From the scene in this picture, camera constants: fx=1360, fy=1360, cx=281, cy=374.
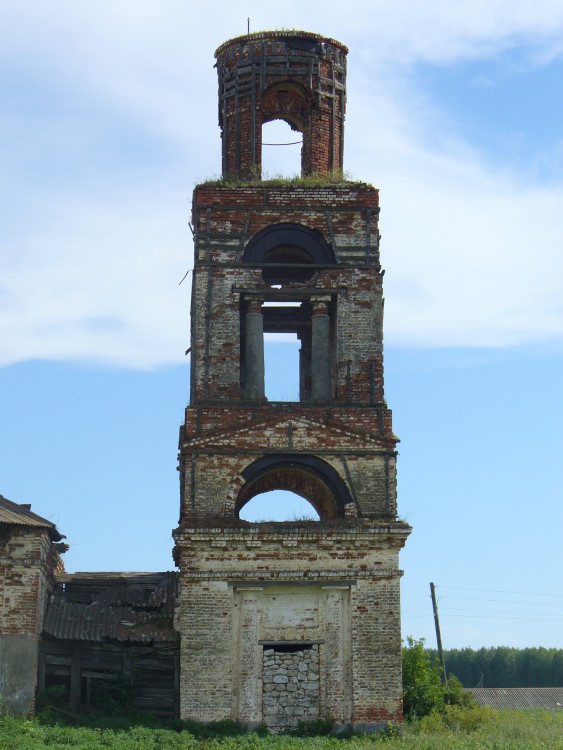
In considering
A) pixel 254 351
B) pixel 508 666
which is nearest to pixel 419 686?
pixel 254 351

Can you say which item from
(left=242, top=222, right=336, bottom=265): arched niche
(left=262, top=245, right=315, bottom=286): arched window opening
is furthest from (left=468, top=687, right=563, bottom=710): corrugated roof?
(left=242, top=222, right=336, bottom=265): arched niche

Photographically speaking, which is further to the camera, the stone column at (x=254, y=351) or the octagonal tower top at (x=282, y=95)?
the octagonal tower top at (x=282, y=95)

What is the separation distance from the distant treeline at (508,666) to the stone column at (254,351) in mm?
43707

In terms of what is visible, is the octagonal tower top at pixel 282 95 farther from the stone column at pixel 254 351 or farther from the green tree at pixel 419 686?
the green tree at pixel 419 686

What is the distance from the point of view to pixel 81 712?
2292 centimetres

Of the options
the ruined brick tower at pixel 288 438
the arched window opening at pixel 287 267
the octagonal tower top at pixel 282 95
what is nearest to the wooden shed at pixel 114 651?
the ruined brick tower at pixel 288 438

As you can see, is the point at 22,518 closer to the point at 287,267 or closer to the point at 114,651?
the point at 114,651

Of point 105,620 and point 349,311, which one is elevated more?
point 349,311

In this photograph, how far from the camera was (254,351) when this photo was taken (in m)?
24.4

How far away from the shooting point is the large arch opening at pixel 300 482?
76.6ft

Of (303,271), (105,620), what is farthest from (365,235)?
(105,620)

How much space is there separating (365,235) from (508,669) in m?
A: 47.6

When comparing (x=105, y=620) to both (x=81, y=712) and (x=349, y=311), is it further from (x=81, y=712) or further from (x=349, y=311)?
(x=349, y=311)

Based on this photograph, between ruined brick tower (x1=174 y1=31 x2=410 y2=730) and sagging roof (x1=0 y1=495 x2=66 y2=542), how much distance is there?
2.34m
